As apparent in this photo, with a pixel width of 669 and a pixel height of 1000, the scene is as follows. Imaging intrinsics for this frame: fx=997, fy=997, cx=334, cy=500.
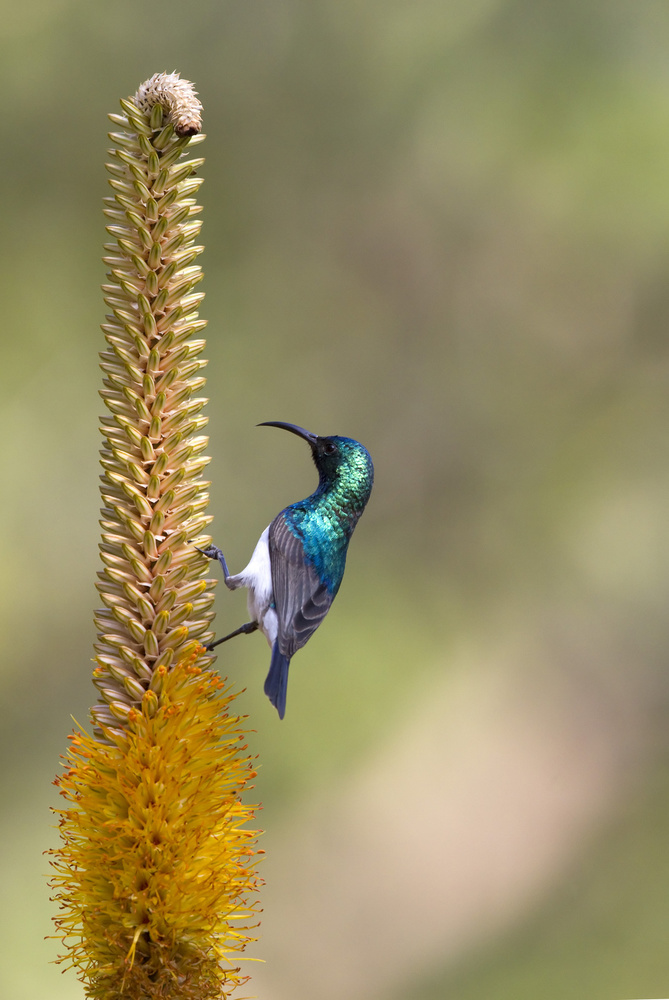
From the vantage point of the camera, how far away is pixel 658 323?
246 inches

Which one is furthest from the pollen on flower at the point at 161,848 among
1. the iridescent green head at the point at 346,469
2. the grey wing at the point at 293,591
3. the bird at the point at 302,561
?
the iridescent green head at the point at 346,469

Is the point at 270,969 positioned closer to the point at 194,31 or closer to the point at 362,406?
the point at 362,406

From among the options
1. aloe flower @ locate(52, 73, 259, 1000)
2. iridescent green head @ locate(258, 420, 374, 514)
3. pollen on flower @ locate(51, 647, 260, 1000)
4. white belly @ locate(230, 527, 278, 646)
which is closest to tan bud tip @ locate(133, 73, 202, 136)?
aloe flower @ locate(52, 73, 259, 1000)

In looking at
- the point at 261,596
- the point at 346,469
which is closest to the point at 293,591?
the point at 261,596

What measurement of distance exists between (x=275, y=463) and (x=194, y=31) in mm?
2582

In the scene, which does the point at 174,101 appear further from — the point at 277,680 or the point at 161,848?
the point at 277,680

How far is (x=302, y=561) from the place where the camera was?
252cm

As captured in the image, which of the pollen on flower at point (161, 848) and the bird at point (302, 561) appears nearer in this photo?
the pollen on flower at point (161, 848)

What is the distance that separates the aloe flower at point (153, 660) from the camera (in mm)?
1328

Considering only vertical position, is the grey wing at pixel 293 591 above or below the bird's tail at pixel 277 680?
above

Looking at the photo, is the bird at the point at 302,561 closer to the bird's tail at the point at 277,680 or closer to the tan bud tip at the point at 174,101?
the bird's tail at the point at 277,680

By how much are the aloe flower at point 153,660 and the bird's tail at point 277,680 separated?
0.87 metres

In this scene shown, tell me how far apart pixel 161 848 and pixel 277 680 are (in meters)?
1.00

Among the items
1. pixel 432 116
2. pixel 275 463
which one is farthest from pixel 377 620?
pixel 432 116
